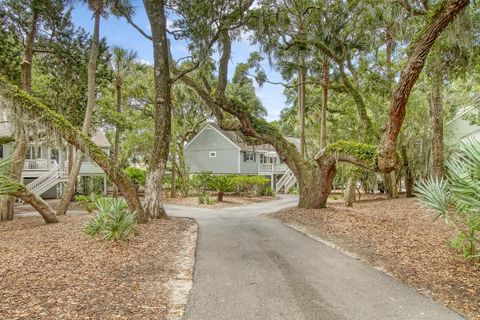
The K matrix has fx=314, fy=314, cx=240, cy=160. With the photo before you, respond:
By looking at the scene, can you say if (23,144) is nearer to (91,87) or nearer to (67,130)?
(91,87)


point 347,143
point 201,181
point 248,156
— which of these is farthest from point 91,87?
point 248,156

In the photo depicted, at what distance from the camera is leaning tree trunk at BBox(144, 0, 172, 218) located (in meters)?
10.9

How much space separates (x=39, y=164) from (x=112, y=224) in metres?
19.1

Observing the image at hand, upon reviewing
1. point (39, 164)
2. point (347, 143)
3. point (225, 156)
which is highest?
point (225, 156)

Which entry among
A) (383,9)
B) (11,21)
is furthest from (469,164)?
(11,21)

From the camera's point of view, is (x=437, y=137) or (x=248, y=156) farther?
(x=248, y=156)

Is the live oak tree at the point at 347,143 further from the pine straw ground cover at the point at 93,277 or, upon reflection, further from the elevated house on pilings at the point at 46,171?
the elevated house on pilings at the point at 46,171

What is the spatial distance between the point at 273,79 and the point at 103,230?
1142 cm

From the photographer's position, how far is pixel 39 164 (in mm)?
22531

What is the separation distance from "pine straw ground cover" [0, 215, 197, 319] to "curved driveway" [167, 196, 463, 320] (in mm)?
408

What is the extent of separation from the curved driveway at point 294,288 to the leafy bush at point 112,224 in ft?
5.95

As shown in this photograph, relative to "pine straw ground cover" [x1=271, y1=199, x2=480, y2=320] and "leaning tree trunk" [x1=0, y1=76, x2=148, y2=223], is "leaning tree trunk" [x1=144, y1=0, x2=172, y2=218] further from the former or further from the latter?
"pine straw ground cover" [x1=271, y1=199, x2=480, y2=320]

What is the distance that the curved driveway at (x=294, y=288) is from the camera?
396cm

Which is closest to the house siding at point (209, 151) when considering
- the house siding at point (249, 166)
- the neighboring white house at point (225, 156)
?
the neighboring white house at point (225, 156)
